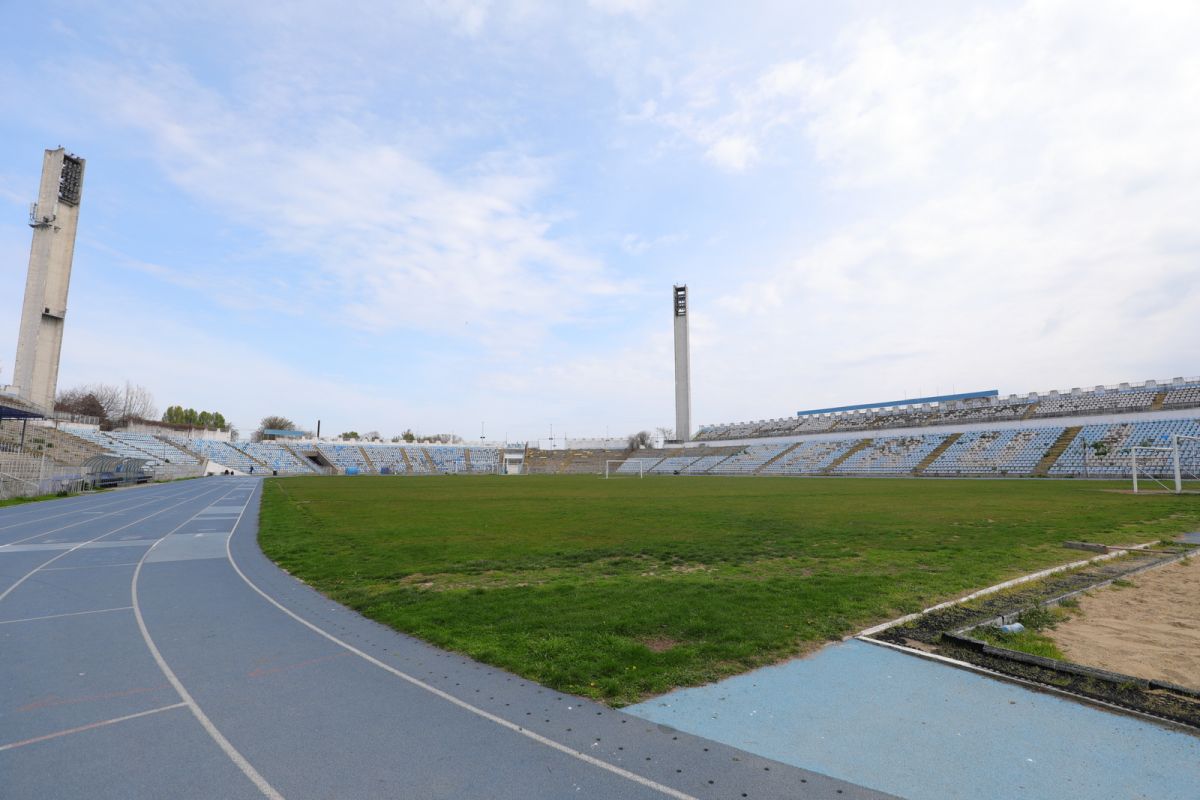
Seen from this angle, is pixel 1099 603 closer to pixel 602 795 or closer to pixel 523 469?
pixel 602 795

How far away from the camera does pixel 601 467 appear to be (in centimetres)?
10050

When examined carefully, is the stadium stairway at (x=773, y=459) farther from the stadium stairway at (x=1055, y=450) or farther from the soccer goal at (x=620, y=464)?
the stadium stairway at (x=1055, y=450)

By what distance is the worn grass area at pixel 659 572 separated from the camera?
20.4 ft

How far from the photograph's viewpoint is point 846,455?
7194 centimetres

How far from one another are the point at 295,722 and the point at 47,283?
2802 inches

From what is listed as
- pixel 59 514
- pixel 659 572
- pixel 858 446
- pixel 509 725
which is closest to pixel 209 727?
pixel 509 725

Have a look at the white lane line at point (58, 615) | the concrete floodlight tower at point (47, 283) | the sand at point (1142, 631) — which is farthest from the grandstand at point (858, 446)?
the sand at point (1142, 631)

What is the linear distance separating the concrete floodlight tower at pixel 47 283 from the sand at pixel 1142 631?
73586mm

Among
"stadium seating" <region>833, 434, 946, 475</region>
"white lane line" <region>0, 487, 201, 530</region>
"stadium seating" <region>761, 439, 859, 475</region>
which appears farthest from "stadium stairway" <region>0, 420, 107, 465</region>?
"stadium seating" <region>833, 434, 946, 475</region>

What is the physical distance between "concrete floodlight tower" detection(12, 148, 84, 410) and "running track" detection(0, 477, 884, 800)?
63455 mm

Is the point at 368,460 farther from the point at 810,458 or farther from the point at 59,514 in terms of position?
the point at 59,514

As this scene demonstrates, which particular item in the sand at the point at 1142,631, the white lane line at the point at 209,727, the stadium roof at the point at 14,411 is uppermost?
the stadium roof at the point at 14,411

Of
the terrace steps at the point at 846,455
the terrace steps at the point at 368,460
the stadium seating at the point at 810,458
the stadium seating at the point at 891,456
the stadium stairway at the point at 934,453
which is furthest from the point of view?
the terrace steps at the point at 368,460

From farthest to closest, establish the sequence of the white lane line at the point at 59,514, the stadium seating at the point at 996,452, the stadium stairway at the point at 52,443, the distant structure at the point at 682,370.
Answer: the distant structure at the point at 682,370, the stadium seating at the point at 996,452, the stadium stairway at the point at 52,443, the white lane line at the point at 59,514
